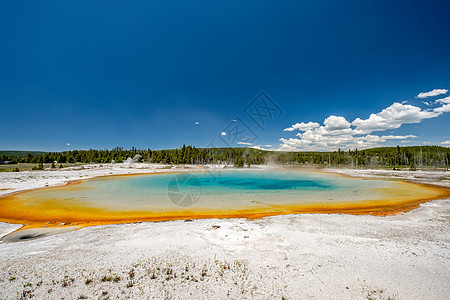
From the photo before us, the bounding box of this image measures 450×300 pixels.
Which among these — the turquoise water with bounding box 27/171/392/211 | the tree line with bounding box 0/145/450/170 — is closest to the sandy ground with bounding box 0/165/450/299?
the turquoise water with bounding box 27/171/392/211

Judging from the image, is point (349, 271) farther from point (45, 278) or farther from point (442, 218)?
point (442, 218)

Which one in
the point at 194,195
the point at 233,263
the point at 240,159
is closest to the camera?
the point at 233,263

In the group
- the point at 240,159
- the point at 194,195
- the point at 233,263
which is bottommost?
the point at 194,195

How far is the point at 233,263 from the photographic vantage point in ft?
18.8

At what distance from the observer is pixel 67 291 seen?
4.47 meters

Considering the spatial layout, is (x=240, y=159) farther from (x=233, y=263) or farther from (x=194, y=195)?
(x=233, y=263)

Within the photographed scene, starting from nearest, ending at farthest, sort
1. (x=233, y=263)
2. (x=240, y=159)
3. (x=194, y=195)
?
(x=233, y=263) < (x=194, y=195) < (x=240, y=159)

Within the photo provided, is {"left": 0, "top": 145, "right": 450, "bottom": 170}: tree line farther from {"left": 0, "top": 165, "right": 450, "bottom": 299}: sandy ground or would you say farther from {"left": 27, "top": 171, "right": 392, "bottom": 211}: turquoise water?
{"left": 0, "top": 165, "right": 450, "bottom": 299}: sandy ground

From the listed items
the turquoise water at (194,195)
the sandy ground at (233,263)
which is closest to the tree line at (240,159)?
the turquoise water at (194,195)

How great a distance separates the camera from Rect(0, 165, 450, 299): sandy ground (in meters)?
4.54

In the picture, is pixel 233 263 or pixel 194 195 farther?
pixel 194 195

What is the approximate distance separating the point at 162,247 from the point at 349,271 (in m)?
6.17

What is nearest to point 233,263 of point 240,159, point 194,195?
point 194,195

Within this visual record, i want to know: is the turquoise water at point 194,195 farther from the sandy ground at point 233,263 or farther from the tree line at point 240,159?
the tree line at point 240,159
